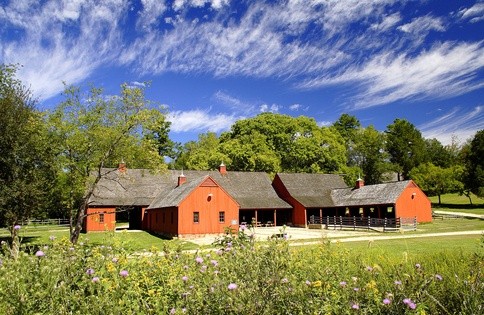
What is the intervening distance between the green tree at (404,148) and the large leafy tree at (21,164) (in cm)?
6302

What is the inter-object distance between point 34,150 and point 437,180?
59.3m

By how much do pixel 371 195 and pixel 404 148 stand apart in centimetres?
3402

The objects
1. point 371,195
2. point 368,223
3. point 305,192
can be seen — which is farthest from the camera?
point 305,192

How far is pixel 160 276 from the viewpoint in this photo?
566 cm

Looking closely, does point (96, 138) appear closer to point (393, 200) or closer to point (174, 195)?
point (174, 195)

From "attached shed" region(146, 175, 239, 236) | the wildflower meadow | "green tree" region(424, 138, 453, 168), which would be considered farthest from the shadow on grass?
the wildflower meadow

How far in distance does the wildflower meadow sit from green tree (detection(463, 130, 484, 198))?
190 ft

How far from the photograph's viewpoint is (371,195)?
43.5 metres

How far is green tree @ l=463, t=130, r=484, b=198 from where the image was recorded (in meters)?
55.7

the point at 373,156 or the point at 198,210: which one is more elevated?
the point at 373,156

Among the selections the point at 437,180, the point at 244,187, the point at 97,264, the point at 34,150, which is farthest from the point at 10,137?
the point at 437,180

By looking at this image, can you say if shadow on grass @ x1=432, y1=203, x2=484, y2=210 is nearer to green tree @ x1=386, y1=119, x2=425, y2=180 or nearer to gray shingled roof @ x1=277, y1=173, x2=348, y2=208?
green tree @ x1=386, y1=119, x2=425, y2=180

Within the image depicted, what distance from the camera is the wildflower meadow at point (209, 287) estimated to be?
4.30 meters

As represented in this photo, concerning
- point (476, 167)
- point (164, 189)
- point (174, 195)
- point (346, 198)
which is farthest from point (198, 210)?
point (476, 167)
